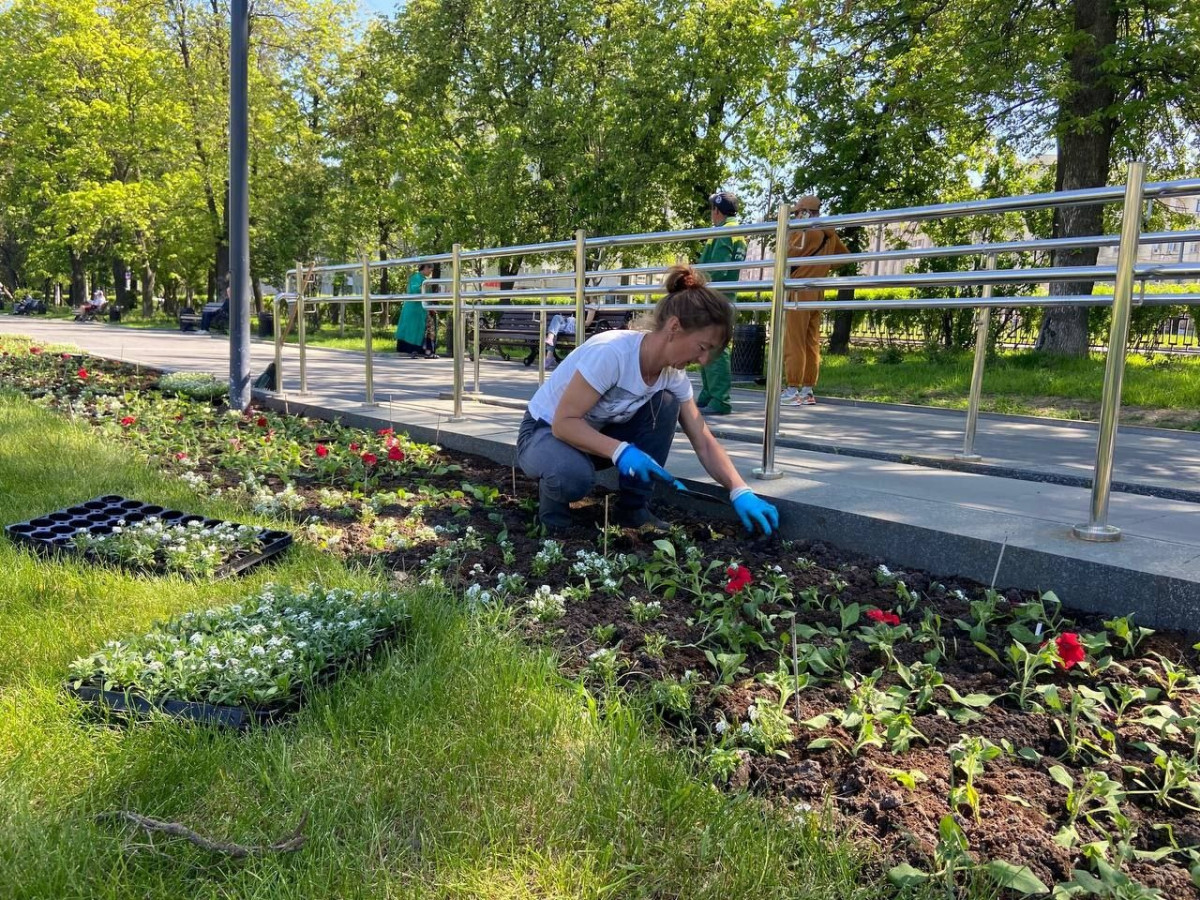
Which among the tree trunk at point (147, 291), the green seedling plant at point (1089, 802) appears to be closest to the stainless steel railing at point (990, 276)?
the green seedling plant at point (1089, 802)

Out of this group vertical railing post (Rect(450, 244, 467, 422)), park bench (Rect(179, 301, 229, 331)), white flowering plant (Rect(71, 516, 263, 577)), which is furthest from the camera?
park bench (Rect(179, 301, 229, 331))

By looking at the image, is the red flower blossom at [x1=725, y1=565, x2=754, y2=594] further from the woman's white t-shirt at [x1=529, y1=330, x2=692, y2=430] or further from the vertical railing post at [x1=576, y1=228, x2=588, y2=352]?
the vertical railing post at [x1=576, y1=228, x2=588, y2=352]

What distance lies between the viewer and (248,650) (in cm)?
205

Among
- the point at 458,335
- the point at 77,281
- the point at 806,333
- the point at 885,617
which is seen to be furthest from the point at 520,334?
the point at 77,281

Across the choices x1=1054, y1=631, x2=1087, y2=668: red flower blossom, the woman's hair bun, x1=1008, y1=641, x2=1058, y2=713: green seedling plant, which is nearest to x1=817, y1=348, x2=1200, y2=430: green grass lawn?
the woman's hair bun

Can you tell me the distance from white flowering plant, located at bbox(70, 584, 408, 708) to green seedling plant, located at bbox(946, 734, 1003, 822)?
4.60 feet

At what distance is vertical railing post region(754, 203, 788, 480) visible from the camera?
12.3 ft

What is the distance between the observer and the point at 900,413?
8.10 meters

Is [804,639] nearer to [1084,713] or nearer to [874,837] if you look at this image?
[1084,713]

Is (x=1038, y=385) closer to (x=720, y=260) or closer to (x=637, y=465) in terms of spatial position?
(x=720, y=260)

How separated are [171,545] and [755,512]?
212 cm

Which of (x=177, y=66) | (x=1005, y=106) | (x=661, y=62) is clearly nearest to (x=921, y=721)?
(x=1005, y=106)

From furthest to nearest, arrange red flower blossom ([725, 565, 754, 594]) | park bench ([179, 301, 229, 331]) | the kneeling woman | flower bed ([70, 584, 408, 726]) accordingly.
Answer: park bench ([179, 301, 229, 331]), the kneeling woman, red flower blossom ([725, 565, 754, 594]), flower bed ([70, 584, 408, 726])

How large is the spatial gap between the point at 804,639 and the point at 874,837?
2.78 ft
